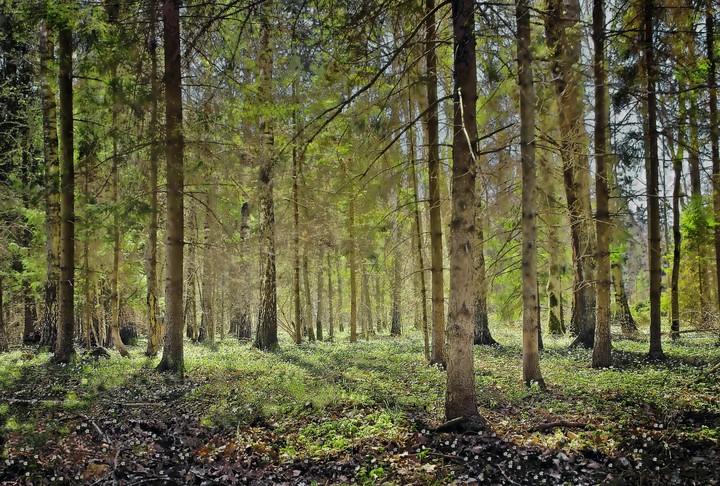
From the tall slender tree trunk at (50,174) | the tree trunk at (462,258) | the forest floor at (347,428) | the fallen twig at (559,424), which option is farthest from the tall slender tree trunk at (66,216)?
the fallen twig at (559,424)

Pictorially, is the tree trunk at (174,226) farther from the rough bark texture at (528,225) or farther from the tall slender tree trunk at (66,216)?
the rough bark texture at (528,225)

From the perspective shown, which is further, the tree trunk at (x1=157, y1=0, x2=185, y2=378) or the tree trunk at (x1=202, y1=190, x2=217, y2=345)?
the tree trunk at (x1=202, y1=190, x2=217, y2=345)

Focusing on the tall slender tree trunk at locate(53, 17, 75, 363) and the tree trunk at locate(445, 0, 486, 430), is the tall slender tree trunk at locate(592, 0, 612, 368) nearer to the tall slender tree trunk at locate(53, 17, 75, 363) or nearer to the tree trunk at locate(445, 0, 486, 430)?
the tree trunk at locate(445, 0, 486, 430)

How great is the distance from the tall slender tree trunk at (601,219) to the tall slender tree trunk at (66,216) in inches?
466

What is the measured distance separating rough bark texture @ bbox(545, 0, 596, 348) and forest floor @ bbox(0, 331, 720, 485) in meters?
3.92

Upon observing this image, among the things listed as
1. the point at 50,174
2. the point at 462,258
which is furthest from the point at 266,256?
the point at 462,258

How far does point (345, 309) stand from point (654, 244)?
3025 cm

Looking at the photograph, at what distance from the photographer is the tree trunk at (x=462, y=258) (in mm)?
6098

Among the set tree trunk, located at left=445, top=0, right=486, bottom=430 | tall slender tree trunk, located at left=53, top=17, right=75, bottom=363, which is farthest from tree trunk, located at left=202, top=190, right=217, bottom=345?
tree trunk, located at left=445, top=0, right=486, bottom=430

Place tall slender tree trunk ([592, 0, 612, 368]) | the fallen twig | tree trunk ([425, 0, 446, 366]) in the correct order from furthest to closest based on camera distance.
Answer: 1. tree trunk ([425, 0, 446, 366])
2. tall slender tree trunk ([592, 0, 612, 368])
3. the fallen twig

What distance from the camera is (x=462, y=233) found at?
6.12 m

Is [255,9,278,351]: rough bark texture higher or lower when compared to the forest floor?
higher

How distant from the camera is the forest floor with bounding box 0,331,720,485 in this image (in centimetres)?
514

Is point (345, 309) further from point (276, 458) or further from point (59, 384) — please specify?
point (276, 458)
